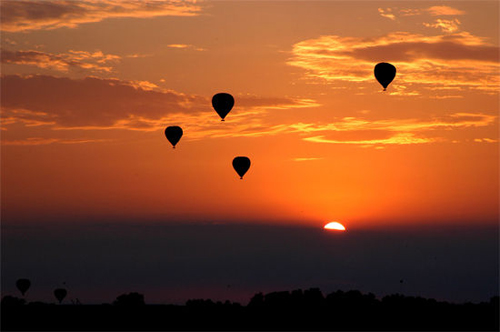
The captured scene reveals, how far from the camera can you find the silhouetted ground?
5000 cm

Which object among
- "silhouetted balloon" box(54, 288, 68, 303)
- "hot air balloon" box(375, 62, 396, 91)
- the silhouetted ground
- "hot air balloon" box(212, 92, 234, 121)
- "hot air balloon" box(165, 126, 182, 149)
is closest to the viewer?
the silhouetted ground

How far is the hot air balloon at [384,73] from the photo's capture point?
73625 millimetres

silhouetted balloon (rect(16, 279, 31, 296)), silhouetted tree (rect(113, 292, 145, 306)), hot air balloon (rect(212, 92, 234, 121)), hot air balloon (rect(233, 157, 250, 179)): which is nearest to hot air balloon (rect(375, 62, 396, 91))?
hot air balloon (rect(212, 92, 234, 121))

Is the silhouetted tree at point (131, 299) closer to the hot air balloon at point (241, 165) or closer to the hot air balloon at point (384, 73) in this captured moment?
the hot air balloon at point (241, 165)

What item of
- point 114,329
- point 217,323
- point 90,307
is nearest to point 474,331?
point 217,323

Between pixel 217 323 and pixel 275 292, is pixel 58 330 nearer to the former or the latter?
pixel 217 323

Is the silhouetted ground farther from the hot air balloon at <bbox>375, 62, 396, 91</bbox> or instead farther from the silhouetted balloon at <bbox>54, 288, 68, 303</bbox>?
the silhouetted balloon at <bbox>54, 288, 68, 303</bbox>

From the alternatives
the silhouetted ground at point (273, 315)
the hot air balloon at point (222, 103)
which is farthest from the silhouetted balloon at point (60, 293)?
the silhouetted ground at point (273, 315)

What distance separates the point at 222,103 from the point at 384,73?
43.6 ft

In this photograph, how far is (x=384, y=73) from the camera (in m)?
74.0

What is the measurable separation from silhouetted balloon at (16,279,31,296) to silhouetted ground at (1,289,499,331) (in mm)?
59065

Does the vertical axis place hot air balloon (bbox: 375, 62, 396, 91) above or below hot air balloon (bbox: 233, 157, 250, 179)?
above

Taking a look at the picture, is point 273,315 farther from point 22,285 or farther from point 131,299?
point 22,285

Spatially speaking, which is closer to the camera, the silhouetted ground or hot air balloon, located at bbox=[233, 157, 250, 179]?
the silhouetted ground
